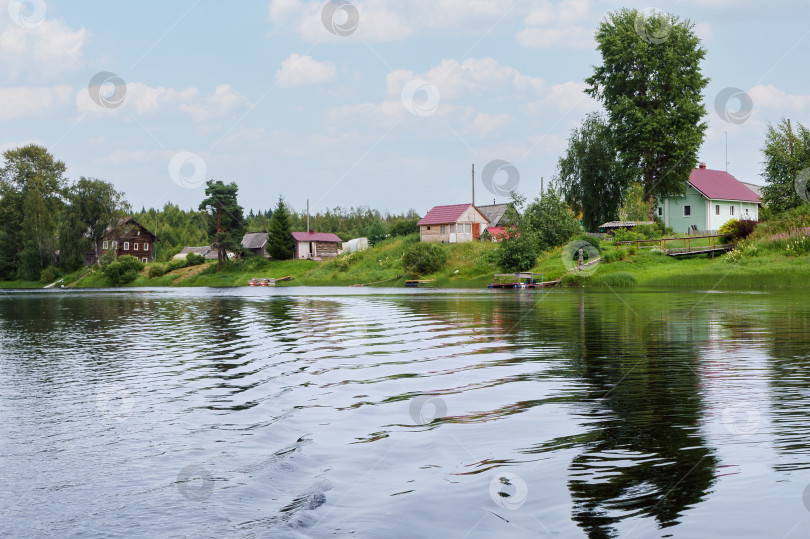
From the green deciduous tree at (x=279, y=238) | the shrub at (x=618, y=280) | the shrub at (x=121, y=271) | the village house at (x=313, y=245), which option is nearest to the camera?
the shrub at (x=618, y=280)

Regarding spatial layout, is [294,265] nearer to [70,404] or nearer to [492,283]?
[492,283]

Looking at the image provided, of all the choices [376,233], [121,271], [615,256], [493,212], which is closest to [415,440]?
[615,256]

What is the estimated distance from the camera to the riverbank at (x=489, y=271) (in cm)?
4859

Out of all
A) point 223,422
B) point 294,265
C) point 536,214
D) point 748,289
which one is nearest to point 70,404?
point 223,422

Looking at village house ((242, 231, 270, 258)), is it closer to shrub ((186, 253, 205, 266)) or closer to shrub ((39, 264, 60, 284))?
shrub ((186, 253, 205, 266))

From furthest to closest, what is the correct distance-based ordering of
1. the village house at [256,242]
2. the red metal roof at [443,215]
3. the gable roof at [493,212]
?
the village house at [256,242] < the gable roof at [493,212] < the red metal roof at [443,215]

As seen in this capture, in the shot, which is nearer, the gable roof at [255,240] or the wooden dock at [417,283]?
the wooden dock at [417,283]

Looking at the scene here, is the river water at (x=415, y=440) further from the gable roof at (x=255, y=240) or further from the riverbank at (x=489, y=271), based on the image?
the gable roof at (x=255, y=240)

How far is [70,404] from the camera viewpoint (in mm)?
11383

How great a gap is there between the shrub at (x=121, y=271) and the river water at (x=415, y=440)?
304 ft

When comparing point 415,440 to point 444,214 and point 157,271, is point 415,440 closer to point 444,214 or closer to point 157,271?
point 444,214

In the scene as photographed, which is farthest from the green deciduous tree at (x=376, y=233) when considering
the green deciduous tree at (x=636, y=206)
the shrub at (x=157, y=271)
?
the green deciduous tree at (x=636, y=206)

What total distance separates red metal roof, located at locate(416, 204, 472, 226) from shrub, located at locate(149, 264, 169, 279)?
42.3 metres

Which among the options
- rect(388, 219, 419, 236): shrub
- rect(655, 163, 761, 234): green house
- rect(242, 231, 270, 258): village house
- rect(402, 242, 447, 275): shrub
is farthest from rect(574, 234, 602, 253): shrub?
rect(242, 231, 270, 258): village house
